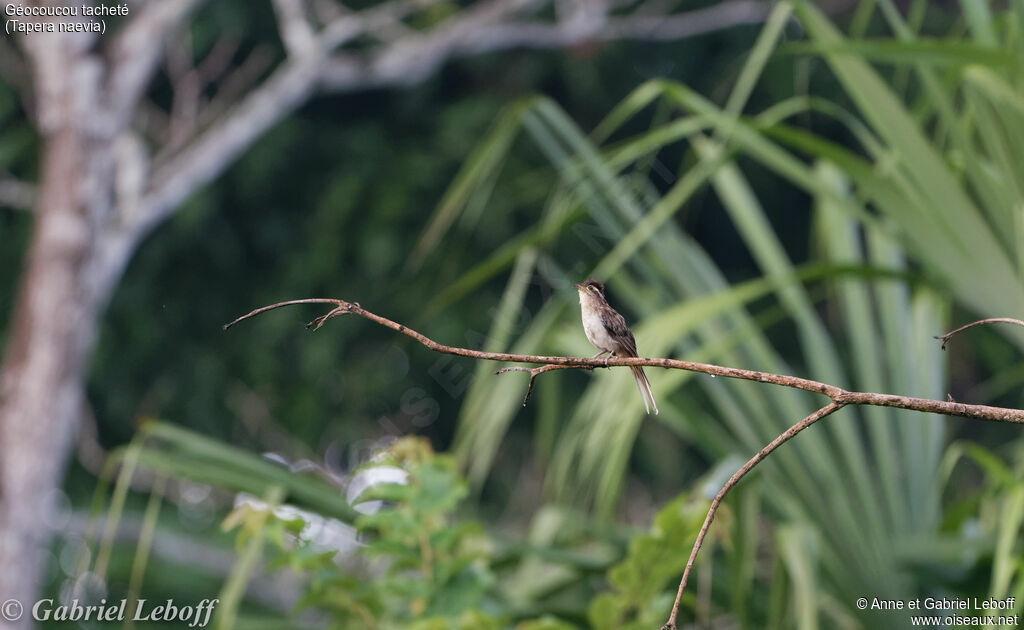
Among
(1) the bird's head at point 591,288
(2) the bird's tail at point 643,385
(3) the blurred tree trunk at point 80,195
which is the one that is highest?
(3) the blurred tree trunk at point 80,195

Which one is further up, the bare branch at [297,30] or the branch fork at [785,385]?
the bare branch at [297,30]

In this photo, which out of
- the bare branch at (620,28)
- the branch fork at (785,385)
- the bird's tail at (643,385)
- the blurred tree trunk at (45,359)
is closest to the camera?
the branch fork at (785,385)

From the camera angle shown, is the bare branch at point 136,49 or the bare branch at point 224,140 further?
the bare branch at point 224,140

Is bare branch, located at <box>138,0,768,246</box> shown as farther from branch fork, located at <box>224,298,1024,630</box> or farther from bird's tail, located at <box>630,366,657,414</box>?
branch fork, located at <box>224,298,1024,630</box>

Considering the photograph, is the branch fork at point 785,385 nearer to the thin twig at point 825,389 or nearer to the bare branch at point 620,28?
the thin twig at point 825,389

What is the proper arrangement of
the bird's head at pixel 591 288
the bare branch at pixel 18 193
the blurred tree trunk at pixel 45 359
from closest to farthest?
the bird's head at pixel 591 288, the blurred tree trunk at pixel 45 359, the bare branch at pixel 18 193

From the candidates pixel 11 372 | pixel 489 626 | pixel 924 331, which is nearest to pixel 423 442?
pixel 489 626

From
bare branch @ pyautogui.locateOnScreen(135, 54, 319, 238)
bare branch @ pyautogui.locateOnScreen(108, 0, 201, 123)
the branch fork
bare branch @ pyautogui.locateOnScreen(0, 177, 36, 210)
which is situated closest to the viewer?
the branch fork

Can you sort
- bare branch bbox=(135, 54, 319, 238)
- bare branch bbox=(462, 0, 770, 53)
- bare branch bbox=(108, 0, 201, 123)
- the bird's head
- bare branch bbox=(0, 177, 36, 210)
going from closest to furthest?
1. the bird's head
2. bare branch bbox=(108, 0, 201, 123)
3. bare branch bbox=(135, 54, 319, 238)
4. bare branch bbox=(0, 177, 36, 210)
5. bare branch bbox=(462, 0, 770, 53)

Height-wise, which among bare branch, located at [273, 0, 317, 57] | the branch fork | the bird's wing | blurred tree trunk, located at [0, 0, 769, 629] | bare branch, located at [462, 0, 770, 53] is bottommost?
the branch fork

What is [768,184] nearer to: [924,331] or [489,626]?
[924,331]

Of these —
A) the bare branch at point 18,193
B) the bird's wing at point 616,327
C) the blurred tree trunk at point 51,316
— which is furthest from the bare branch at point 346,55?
the bird's wing at point 616,327

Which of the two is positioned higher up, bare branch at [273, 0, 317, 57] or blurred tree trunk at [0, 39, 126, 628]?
bare branch at [273, 0, 317, 57]

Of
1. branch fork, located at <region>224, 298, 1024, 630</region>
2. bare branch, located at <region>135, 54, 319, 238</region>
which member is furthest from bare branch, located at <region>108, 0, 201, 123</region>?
branch fork, located at <region>224, 298, 1024, 630</region>
